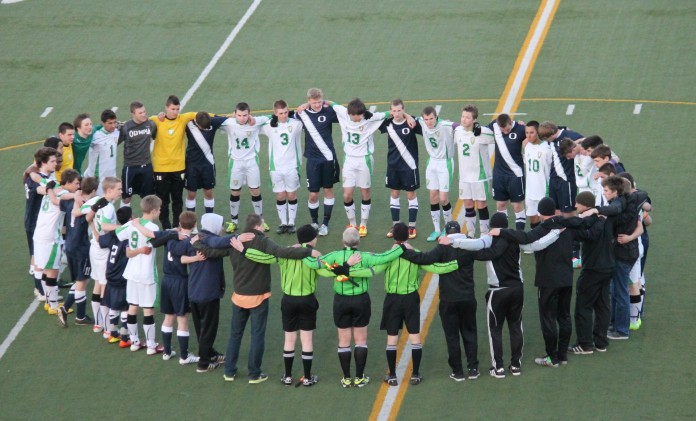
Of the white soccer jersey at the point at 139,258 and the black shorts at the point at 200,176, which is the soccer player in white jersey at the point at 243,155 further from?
the white soccer jersey at the point at 139,258

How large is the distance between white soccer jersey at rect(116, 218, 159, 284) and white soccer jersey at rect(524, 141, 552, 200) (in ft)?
19.7

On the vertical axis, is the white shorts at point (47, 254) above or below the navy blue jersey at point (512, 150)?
below

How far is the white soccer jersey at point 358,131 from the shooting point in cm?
1964

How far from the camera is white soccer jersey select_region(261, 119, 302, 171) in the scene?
1989 cm

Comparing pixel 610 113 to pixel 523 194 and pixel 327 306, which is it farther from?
pixel 327 306

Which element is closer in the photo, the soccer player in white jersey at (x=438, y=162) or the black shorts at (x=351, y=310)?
the black shorts at (x=351, y=310)

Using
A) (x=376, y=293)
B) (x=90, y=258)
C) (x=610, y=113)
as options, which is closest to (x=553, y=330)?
(x=376, y=293)

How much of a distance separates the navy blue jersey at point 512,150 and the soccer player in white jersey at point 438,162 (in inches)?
29.9

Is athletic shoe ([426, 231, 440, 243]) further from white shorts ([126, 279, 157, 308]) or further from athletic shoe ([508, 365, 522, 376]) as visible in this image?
white shorts ([126, 279, 157, 308])

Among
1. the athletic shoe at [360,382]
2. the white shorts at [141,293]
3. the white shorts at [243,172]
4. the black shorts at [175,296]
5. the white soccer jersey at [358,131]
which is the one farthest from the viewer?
the white shorts at [243,172]

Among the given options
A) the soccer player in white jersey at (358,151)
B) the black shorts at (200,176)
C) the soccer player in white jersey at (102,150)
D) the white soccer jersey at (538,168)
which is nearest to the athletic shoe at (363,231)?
the soccer player in white jersey at (358,151)

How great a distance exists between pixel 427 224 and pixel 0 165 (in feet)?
28.6

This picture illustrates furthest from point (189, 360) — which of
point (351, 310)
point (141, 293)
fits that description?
point (351, 310)

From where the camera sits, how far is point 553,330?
50.9 feet
